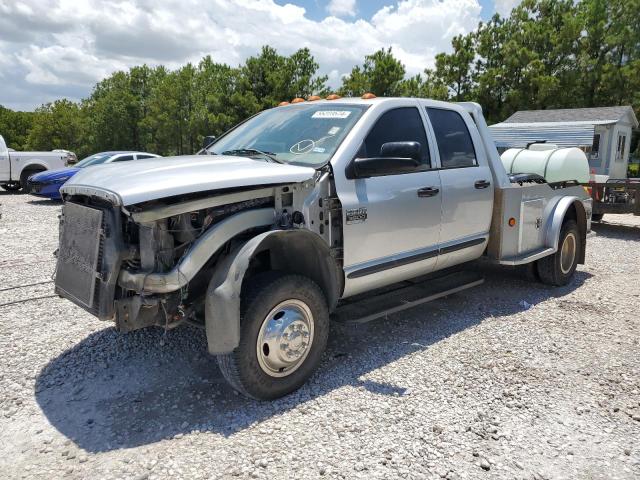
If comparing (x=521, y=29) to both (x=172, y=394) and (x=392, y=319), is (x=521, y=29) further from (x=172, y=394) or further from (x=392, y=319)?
(x=172, y=394)

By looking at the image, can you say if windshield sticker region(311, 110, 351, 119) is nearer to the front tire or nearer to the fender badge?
the fender badge

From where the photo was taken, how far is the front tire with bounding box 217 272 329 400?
3.21m

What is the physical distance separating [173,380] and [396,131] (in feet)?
8.70

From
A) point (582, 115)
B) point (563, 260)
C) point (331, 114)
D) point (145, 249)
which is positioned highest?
point (582, 115)

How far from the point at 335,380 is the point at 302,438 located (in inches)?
30.2

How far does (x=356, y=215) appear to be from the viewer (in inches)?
150

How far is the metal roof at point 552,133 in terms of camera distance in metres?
22.4

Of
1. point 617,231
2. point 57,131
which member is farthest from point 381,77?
point 57,131

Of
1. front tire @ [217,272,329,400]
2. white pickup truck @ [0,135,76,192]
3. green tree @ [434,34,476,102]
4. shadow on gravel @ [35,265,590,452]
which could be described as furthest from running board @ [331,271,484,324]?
green tree @ [434,34,476,102]

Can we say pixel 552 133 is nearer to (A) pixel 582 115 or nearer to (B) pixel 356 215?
(A) pixel 582 115

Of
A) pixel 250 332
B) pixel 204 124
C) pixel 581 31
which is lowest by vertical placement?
pixel 250 332

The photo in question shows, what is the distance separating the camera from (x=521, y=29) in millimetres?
33094

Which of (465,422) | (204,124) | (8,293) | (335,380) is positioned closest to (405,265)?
(335,380)

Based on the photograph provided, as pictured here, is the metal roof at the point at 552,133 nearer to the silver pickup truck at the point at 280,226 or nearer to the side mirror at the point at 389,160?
the silver pickup truck at the point at 280,226
